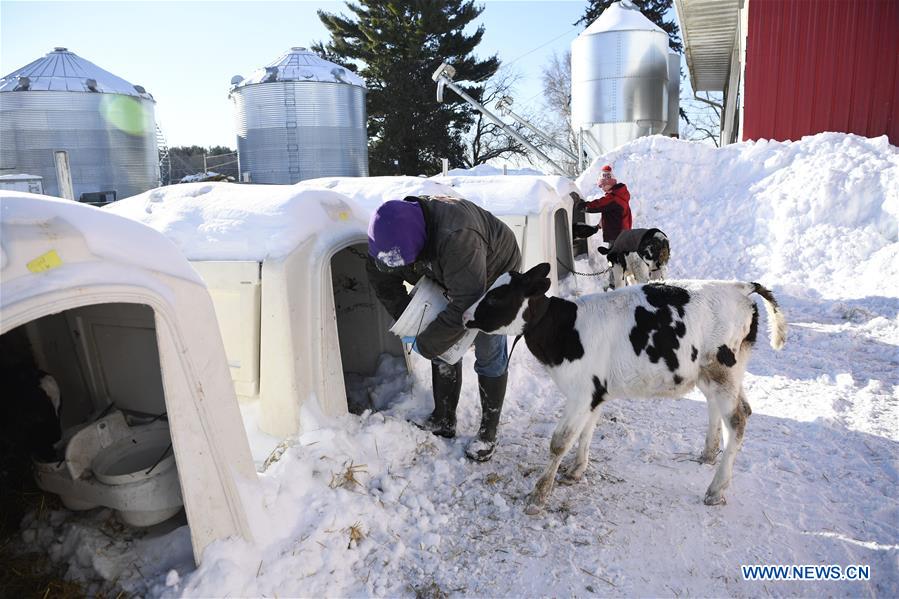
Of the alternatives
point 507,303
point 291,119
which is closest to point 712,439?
point 507,303

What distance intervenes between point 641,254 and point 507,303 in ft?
16.0

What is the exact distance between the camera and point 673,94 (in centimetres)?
2025

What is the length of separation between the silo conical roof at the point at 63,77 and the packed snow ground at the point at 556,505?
43.0 ft

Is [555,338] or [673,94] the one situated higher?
[673,94]

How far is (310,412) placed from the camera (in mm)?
3736

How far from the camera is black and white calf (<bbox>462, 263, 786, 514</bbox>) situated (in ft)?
11.5

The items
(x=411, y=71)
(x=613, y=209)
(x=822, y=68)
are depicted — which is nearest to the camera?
(x=613, y=209)

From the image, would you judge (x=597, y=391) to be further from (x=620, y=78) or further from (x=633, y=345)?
(x=620, y=78)

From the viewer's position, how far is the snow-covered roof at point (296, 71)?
15.5 meters

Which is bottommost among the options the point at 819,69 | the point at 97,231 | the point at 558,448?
the point at 558,448

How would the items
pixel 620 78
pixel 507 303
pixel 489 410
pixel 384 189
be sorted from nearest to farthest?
pixel 507 303 < pixel 489 410 < pixel 384 189 < pixel 620 78

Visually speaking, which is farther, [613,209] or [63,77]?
[63,77]

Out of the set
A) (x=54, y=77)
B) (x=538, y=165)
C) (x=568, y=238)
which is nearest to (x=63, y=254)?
(x=568, y=238)

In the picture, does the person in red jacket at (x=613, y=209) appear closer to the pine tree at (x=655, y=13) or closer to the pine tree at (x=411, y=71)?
the pine tree at (x=411, y=71)
